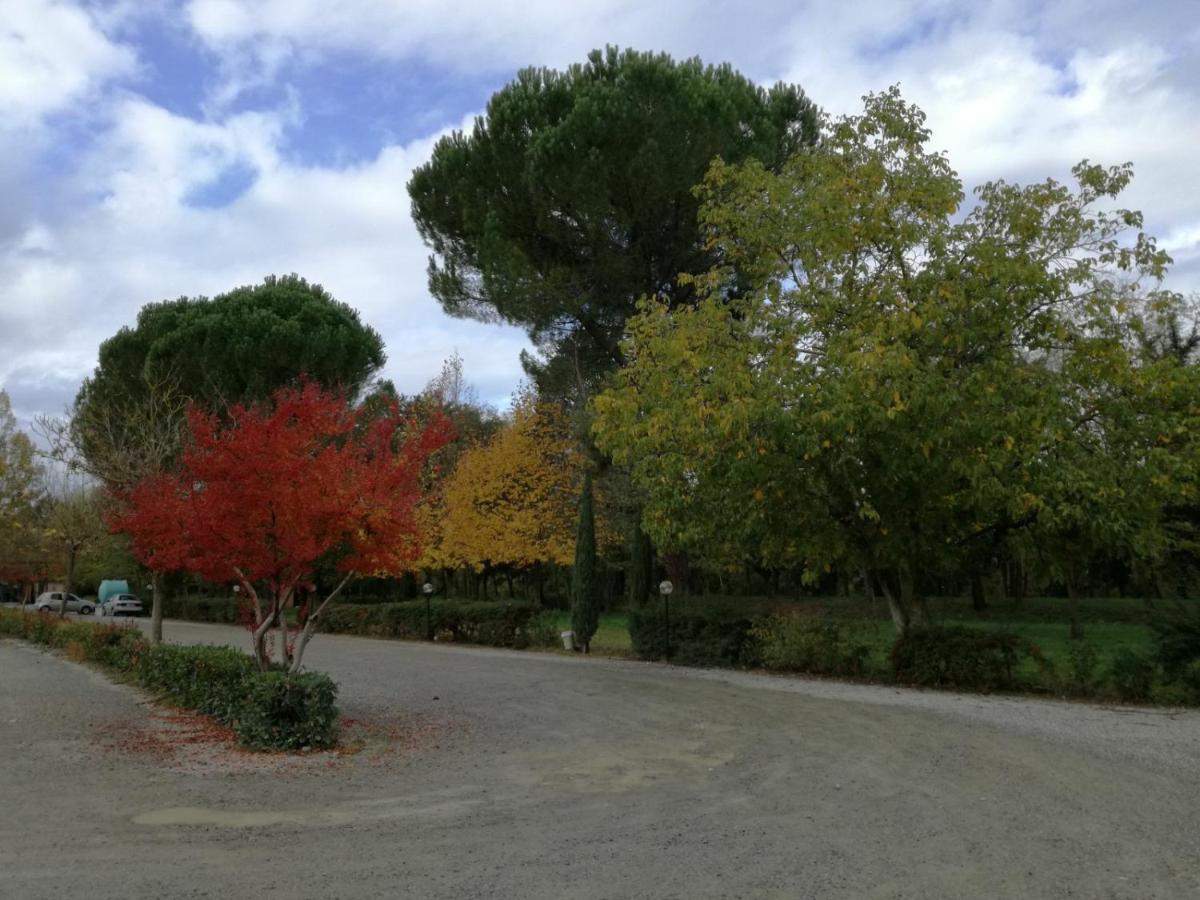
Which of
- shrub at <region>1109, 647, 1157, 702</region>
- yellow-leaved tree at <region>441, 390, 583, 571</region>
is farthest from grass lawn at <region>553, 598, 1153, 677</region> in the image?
shrub at <region>1109, 647, 1157, 702</region>

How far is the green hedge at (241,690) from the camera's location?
9.19m

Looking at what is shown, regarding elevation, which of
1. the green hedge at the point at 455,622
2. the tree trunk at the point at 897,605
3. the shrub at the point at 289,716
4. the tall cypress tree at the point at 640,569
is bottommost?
the shrub at the point at 289,716

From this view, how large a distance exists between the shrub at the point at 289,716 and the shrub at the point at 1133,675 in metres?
9.89

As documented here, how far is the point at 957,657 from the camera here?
45.2ft

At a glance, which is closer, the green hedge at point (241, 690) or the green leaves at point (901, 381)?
the green hedge at point (241, 690)

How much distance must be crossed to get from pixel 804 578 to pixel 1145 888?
10.9 meters

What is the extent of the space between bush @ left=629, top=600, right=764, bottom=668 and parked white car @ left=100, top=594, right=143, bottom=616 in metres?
34.4

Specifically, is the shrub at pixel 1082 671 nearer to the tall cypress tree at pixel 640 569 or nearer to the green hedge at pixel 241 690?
the green hedge at pixel 241 690

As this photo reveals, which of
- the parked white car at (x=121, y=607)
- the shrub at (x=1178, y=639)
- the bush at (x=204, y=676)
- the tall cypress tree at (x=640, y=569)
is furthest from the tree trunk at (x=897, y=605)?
the parked white car at (x=121, y=607)

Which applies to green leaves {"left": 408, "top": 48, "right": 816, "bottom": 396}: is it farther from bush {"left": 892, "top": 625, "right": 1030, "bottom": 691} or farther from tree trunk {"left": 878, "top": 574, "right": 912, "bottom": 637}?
bush {"left": 892, "top": 625, "right": 1030, "bottom": 691}

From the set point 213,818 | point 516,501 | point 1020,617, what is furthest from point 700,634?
point 1020,617

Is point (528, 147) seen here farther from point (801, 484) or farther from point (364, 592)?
point (364, 592)

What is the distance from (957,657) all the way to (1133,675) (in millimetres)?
2244

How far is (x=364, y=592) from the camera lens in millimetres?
48125
